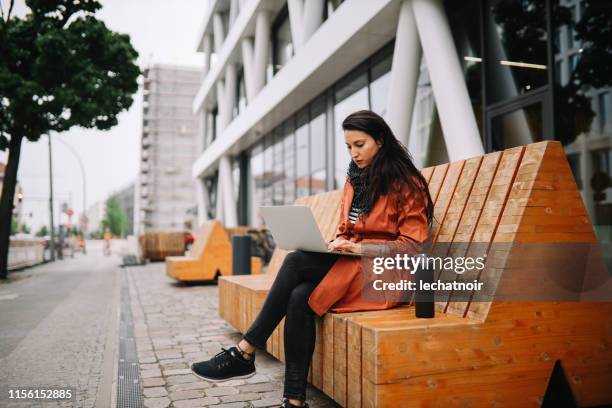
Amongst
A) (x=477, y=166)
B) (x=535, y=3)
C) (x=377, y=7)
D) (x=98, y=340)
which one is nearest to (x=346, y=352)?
(x=477, y=166)

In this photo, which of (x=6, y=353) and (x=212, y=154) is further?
(x=212, y=154)

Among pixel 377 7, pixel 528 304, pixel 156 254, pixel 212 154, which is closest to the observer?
pixel 528 304

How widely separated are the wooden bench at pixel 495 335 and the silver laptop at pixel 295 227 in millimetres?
447

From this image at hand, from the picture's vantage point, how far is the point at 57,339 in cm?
573

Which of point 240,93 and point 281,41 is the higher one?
point 281,41

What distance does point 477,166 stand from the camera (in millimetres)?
3340

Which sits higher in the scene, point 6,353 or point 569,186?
point 569,186

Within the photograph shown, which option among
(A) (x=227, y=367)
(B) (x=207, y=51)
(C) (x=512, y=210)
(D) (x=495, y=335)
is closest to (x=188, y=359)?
(A) (x=227, y=367)

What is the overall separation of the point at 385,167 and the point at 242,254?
6.00m

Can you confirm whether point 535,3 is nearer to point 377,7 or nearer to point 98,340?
point 377,7

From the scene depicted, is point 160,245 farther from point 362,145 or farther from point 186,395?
point 362,145

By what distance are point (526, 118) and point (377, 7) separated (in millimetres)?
3761

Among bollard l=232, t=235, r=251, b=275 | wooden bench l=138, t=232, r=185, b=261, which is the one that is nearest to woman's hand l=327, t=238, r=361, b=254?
bollard l=232, t=235, r=251, b=275

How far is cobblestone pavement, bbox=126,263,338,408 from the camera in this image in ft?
11.5
